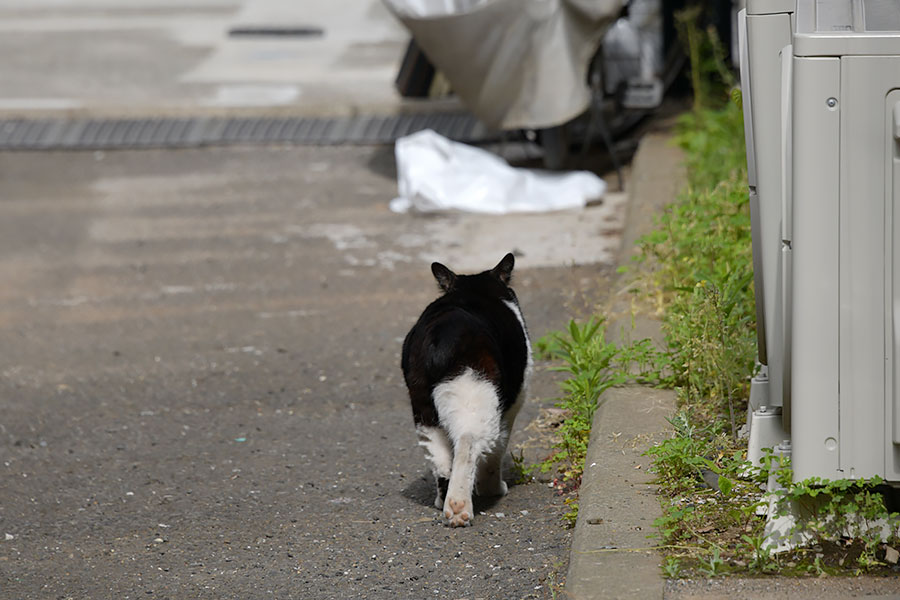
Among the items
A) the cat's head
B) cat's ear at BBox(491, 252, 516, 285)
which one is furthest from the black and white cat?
cat's ear at BBox(491, 252, 516, 285)

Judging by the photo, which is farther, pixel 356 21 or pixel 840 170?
pixel 356 21

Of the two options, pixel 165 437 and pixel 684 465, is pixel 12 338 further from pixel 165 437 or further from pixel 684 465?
pixel 684 465

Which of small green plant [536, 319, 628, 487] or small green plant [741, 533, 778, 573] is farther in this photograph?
small green plant [536, 319, 628, 487]

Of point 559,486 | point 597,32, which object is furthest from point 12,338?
point 597,32

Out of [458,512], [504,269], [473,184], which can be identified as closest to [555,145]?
[473,184]

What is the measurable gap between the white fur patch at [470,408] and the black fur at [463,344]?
3cm

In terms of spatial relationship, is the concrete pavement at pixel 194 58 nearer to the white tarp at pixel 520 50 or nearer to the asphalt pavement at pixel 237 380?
the asphalt pavement at pixel 237 380

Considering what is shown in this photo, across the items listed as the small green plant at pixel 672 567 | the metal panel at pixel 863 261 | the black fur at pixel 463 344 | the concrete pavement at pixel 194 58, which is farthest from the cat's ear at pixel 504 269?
the concrete pavement at pixel 194 58

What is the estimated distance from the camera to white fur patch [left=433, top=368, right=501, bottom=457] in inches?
171

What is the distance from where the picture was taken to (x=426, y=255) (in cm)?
825

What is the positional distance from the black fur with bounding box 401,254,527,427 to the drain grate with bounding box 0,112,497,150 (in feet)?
19.6

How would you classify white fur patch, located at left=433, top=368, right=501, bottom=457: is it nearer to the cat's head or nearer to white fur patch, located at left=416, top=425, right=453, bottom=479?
white fur patch, located at left=416, top=425, right=453, bottom=479

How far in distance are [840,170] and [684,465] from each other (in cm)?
129

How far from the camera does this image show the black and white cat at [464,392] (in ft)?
14.3
